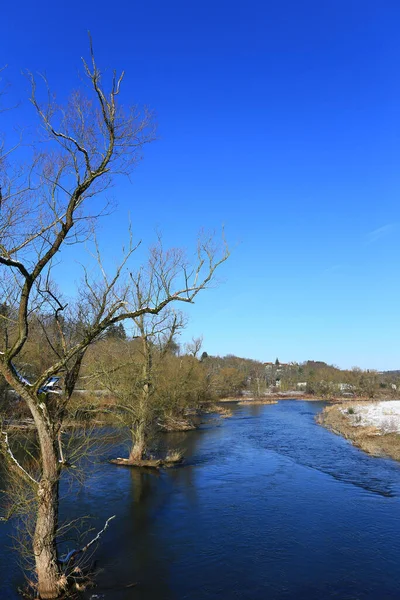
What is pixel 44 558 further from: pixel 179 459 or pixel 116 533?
pixel 179 459

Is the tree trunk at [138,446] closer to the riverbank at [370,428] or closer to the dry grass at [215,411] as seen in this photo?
the riverbank at [370,428]

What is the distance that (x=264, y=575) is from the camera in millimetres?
11805

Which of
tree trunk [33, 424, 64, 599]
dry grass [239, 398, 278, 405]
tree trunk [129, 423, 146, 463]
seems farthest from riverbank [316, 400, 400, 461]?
tree trunk [33, 424, 64, 599]

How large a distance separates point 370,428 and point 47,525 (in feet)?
110

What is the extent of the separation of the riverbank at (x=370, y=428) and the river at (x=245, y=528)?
3.13m

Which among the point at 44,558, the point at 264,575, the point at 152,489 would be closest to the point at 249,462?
the point at 152,489

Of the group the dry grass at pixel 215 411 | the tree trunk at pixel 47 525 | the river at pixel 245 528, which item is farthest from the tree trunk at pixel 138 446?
the dry grass at pixel 215 411

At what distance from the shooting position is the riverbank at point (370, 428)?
99.8 ft

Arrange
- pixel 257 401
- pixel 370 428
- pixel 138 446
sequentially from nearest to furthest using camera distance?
1. pixel 138 446
2. pixel 370 428
3. pixel 257 401

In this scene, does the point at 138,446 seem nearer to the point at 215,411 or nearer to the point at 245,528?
the point at 245,528

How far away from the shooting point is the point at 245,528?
50.1 feet

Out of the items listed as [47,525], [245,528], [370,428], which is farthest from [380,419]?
[47,525]

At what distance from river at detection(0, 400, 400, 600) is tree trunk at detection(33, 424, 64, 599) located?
1.42 meters

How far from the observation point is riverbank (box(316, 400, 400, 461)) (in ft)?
99.8
